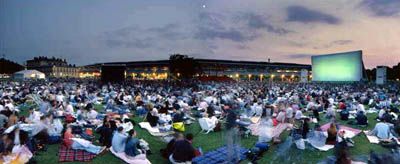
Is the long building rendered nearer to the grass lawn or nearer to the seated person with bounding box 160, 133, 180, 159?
the grass lawn

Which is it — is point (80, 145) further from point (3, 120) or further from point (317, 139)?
point (317, 139)

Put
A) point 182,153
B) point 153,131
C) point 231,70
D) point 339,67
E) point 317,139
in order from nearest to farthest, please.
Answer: point 182,153, point 317,139, point 153,131, point 339,67, point 231,70

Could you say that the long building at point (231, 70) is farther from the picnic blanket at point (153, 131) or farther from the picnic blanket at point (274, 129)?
the picnic blanket at point (274, 129)

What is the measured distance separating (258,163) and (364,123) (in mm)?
8080

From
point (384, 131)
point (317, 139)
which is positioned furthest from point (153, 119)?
point (384, 131)

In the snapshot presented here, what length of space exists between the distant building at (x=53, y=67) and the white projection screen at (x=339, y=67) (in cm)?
13294

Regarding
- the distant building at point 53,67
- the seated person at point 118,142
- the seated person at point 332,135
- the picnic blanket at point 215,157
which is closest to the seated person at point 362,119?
the seated person at point 332,135

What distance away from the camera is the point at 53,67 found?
509 ft

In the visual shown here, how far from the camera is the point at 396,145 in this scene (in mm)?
9828

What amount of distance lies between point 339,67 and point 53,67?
140852mm

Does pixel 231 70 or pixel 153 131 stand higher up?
pixel 231 70

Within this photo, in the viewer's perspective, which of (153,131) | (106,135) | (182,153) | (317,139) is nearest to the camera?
(182,153)

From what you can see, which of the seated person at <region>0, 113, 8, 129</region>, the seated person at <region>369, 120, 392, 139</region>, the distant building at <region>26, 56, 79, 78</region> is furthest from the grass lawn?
the distant building at <region>26, 56, 79, 78</region>

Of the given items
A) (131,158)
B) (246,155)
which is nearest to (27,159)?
(131,158)
